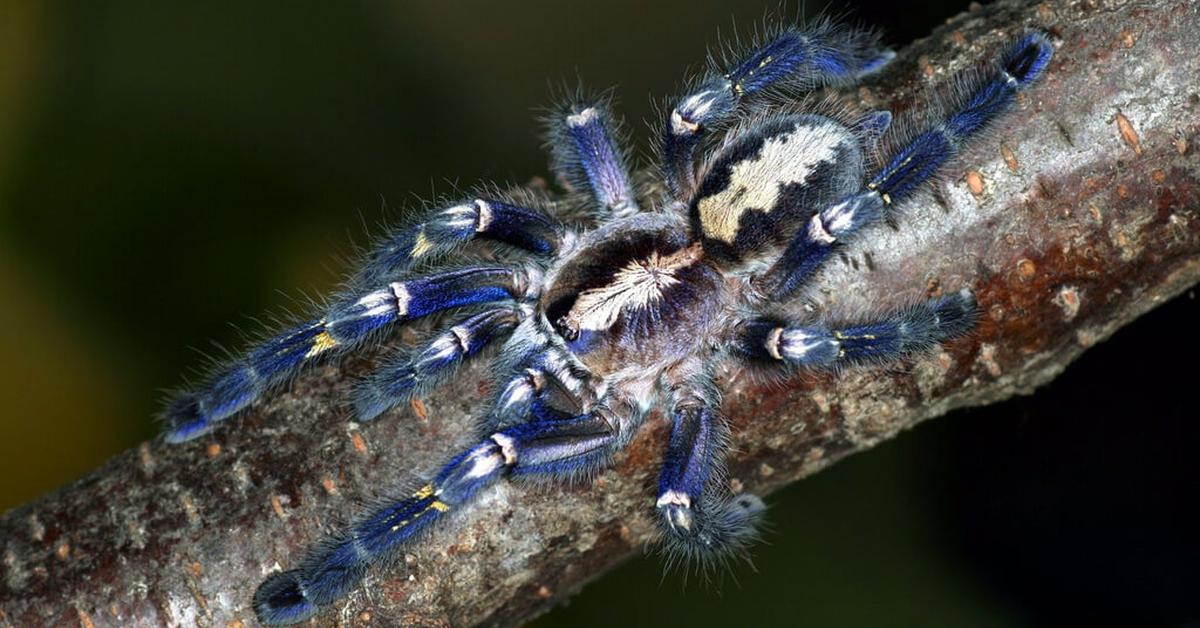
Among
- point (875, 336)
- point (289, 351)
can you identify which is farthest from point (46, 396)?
point (875, 336)

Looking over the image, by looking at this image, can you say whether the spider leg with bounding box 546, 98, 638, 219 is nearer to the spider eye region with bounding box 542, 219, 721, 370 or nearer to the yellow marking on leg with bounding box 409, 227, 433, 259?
the spider eye region with bounding box 542, 219, 721, 370

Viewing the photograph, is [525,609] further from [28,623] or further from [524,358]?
[28,623]

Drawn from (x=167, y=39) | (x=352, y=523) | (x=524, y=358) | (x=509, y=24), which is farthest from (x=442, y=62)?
(x=352, y=523)

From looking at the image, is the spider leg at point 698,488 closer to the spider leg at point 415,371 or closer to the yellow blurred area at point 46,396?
the spider leg at point 415,371

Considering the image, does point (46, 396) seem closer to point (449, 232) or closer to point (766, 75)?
point (449, 232)

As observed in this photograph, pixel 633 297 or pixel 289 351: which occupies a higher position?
pixel 289 351

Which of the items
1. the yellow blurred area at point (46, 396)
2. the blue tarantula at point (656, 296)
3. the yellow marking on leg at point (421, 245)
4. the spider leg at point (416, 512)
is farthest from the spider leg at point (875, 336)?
the yellow blurred area at point (46, 396)

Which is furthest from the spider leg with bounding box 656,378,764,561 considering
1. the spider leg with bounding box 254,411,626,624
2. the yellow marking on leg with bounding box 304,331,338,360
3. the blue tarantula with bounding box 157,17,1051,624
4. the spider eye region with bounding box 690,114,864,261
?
the yellow marking on leg with bounding box 304,331,338,360
